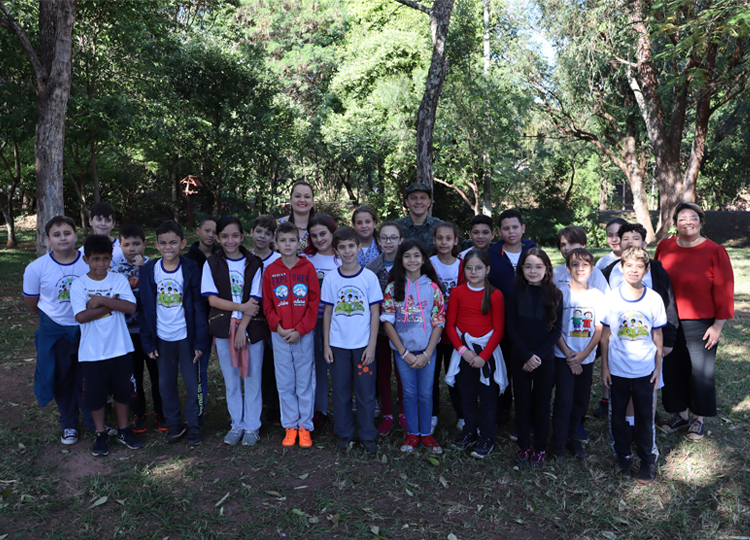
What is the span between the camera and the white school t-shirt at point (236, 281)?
3811mm

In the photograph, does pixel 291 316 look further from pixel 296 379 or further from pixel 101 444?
pixel 101 444

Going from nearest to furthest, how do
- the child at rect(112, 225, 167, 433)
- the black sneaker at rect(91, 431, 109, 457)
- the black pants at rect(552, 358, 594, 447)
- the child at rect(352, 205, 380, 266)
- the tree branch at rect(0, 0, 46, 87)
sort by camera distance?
the black pants at rect(552, 358, 594, 447), the black sneaker at rect(91, 431, 109, 457), the child at rect(112, 225, 167, 433), the child at rect(352, 205, 380, 266), the tree branch at rect(0, 0, 46, 87)

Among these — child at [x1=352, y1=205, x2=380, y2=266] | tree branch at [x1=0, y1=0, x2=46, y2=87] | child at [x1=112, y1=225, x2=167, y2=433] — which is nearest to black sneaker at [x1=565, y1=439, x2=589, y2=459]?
child at [x1=352, y1=205, x2=380, y2=266]

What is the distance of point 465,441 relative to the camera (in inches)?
152

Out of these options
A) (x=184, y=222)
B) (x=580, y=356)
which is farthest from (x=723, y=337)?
(x=184, y=222)

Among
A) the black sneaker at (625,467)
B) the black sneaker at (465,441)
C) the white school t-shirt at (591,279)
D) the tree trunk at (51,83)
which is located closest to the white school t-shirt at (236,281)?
the black sneaker at (465,441)

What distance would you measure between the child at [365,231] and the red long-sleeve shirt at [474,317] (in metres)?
0.86

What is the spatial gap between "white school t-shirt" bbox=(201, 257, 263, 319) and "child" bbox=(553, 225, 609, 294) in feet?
7.08

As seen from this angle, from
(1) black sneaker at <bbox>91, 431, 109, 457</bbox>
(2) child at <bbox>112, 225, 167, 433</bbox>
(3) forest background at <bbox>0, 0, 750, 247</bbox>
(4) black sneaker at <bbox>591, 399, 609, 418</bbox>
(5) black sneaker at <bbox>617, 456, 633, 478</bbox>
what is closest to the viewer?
(5) black sneaker at <bbox>617, 456, 633, 478</bbox>

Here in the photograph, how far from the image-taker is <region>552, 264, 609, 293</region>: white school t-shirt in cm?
357

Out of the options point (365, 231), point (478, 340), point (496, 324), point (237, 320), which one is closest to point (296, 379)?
point (237, 320)

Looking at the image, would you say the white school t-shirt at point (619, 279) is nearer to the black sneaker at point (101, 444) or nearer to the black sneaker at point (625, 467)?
the black sneaker at point (625, 467)

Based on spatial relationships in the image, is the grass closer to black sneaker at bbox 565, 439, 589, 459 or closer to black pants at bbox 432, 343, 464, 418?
black sneaker at bbox 565, 439, 589, 459

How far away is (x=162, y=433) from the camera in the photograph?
415cm
